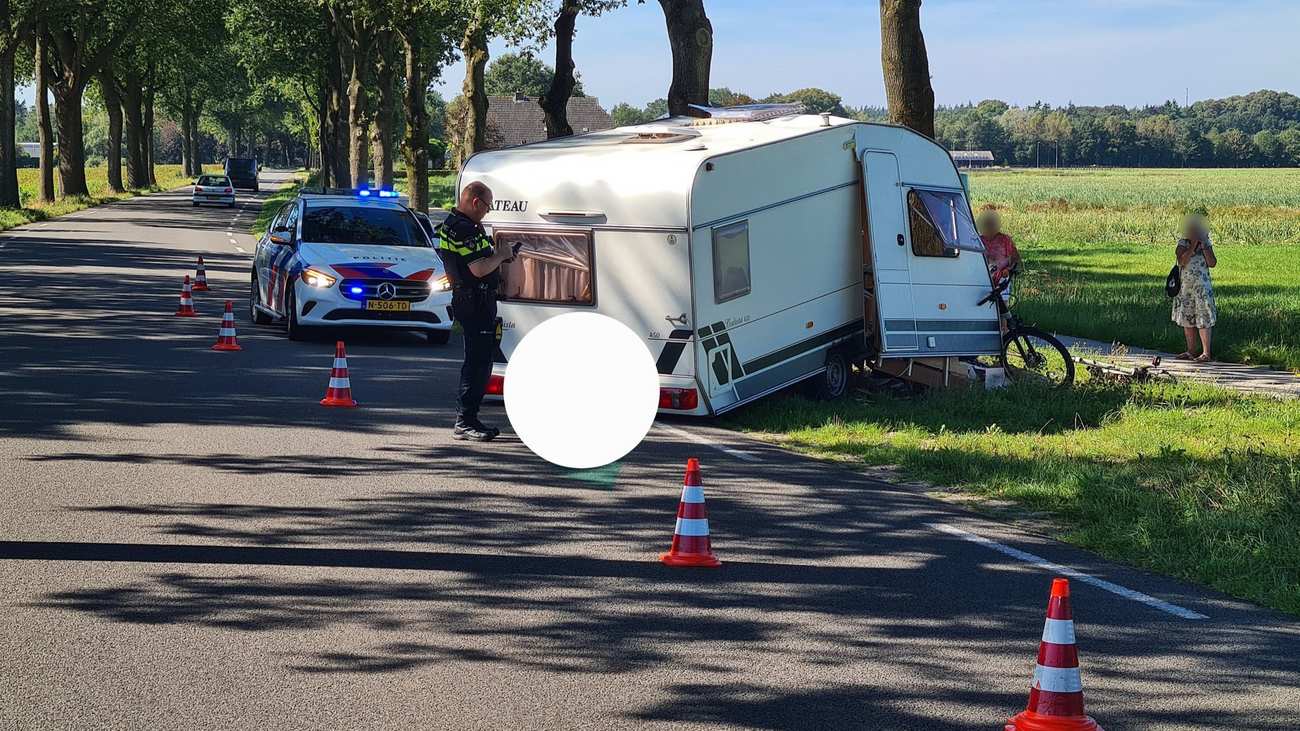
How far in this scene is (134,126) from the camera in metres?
80.4

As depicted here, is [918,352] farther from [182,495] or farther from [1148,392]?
[182,495]

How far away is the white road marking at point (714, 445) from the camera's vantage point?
11695 mm

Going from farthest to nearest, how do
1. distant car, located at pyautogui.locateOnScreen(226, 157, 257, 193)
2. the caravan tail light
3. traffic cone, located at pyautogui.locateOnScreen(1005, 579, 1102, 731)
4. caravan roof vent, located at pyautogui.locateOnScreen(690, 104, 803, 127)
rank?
distant car, located at pyautogui.locateOnScreen(226, 157, 257, 193)
caravan roof vent, located at pyautogui.locateOnScreen(690, 104, 803, 127)
the caravan tail light
traffic cone, located at pyautogui.locateOnScreen(1005, 579, 1102, 731)

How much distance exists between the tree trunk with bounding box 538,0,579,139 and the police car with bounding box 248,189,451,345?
13.7 meters

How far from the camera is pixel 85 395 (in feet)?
44.0

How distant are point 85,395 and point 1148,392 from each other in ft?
32.5

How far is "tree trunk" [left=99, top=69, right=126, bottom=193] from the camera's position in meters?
72.9

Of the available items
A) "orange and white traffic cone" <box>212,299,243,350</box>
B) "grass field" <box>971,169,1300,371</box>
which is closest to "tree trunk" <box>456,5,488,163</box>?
"grass field" <box>971,169,1300,371</box>

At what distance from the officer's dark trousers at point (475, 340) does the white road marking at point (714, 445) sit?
74.3 inches

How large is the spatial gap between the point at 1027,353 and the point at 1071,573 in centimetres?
870

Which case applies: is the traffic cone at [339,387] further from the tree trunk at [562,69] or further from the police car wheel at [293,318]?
the tree trunk at [562,69]

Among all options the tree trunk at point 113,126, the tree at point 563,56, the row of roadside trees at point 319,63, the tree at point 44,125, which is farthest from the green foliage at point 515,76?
the tree at point 563,56

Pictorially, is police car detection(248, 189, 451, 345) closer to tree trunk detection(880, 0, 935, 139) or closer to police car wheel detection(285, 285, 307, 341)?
police car wheel detection(285, 285, 307, 341)

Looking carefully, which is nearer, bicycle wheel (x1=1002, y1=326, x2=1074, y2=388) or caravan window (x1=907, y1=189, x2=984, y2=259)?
caravan window (x1=907, y1=189, x2=984, y2=259)
